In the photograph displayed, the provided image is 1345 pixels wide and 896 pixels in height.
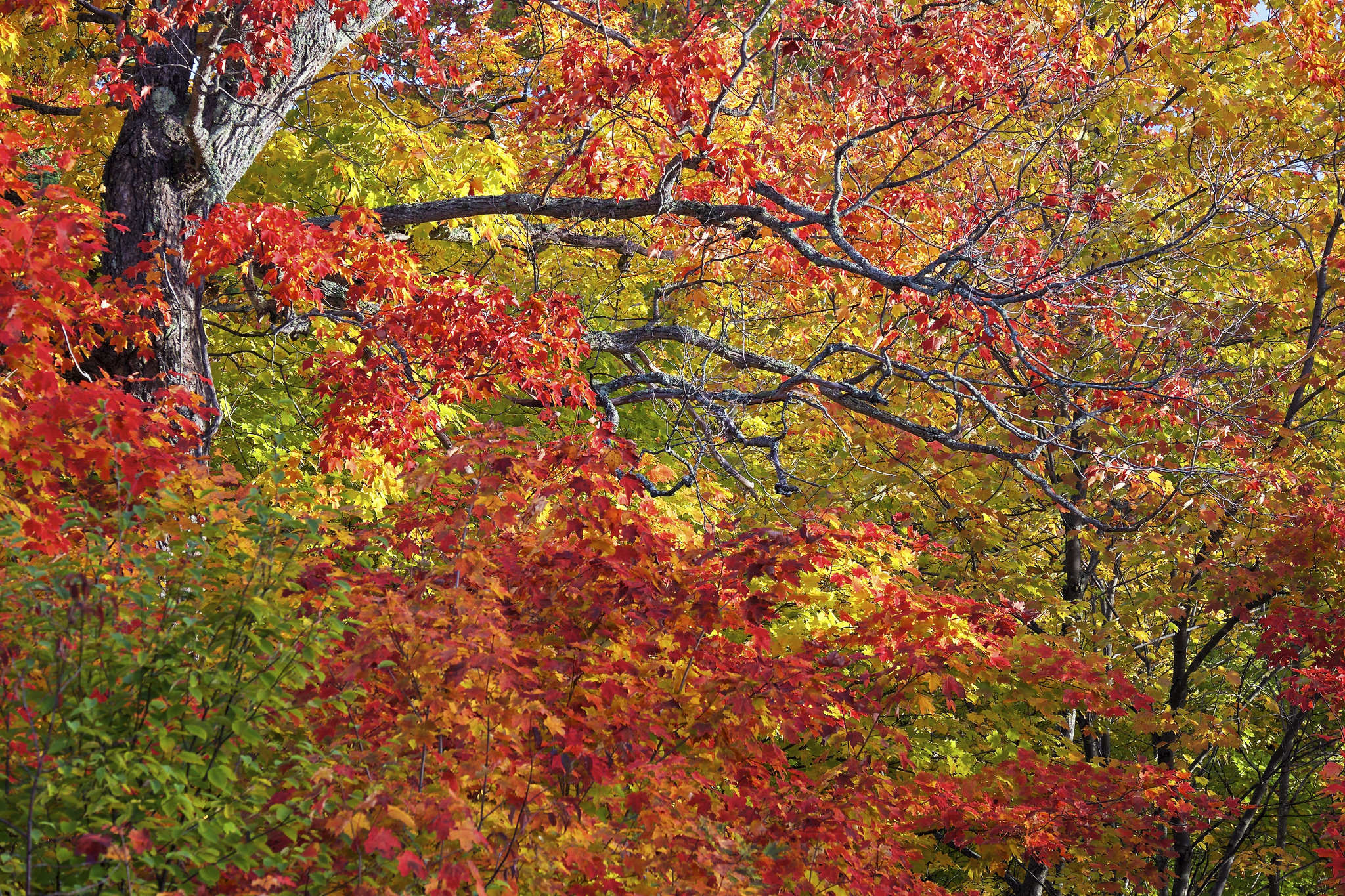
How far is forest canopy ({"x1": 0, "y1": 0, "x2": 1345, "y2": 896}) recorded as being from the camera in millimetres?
3533

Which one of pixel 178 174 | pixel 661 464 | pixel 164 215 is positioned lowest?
pixel 661 464

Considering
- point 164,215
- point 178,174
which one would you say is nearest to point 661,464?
point 164,215

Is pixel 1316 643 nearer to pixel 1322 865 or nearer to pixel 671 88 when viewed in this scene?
pixel 1322 865

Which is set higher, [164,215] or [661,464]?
[164,215]

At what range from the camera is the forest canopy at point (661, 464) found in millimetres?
3533

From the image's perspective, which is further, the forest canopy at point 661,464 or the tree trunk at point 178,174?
the tree trunk at point 178,174

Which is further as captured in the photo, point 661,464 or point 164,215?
point 164,215

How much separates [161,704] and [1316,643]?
7.48 m

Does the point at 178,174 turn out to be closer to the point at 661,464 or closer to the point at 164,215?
the point at 164,215

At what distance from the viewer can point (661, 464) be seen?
559 centimetres

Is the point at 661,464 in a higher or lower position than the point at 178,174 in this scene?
lower

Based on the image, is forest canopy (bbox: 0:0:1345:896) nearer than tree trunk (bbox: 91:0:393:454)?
Yes

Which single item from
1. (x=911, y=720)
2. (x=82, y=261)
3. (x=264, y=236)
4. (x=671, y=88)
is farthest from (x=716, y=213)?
(x=911, y=720)

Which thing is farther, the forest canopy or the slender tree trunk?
the slender tree trunk
